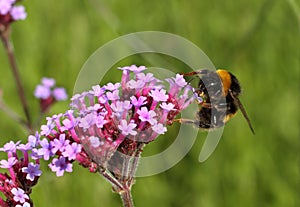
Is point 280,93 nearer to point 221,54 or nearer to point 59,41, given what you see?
point 221,54

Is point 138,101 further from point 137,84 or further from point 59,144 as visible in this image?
point 59,144

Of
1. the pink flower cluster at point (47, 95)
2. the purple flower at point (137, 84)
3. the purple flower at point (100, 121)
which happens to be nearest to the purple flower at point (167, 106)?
the purple flower at point (137, 84)

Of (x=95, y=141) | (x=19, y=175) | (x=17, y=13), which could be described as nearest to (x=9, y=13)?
(x=17, y=13)

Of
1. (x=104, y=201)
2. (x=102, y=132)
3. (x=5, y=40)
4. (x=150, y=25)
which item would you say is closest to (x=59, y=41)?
(x=150, y=25)

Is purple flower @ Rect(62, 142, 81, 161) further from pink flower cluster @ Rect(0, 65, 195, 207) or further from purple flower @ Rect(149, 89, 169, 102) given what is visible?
purple flower @ Rect(149, 89, 169, 102)

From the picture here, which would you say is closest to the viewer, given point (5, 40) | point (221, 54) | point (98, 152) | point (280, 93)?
point (98, 152)

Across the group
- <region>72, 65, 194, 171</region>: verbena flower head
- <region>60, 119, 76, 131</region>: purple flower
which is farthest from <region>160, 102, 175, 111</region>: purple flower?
<region>60, 119, 76, 131</region>: purple flower
